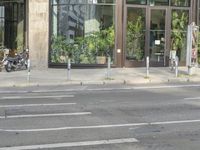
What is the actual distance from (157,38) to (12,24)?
8.56m

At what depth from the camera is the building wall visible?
2545 centimetres

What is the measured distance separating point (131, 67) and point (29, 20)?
5716 millimetres

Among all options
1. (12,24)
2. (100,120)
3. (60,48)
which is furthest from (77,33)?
(100,120)

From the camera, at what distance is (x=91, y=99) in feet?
49.6

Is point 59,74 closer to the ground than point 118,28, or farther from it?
closer to the ground

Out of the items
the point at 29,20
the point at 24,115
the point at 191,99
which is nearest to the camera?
the point at 24,115

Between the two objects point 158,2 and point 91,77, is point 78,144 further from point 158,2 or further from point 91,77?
point 158,2

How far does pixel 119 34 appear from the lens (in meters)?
26.7

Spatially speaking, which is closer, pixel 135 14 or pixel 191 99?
pixel 191 99

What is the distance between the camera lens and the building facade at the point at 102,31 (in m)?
25.7

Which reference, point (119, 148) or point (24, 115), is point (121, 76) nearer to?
point (24, 115)

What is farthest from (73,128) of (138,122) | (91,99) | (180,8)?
(180,8)

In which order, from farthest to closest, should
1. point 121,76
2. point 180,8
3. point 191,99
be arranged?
point 180,8
point 121,76
point 191,99

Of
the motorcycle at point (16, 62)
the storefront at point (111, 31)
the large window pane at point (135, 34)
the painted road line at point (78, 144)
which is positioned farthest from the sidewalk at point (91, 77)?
the painted road line at point (78, 144)
